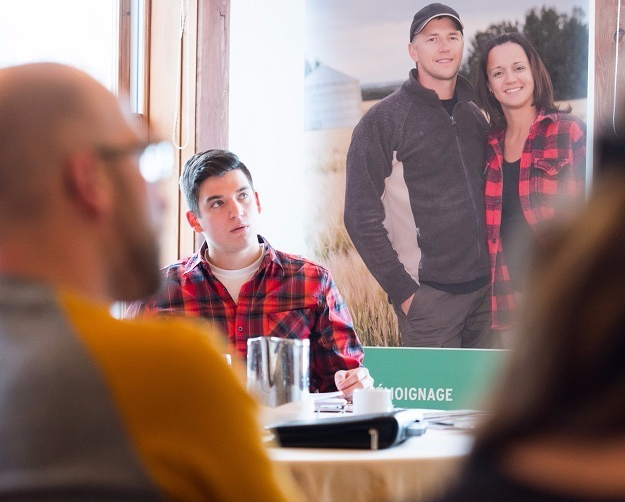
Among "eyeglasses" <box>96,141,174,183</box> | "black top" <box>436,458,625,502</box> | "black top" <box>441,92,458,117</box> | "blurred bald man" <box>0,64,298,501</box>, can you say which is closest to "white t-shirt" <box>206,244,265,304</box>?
"black top" <box>441,92,458,117</box>

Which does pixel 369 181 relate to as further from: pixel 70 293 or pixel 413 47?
pixel 70 293

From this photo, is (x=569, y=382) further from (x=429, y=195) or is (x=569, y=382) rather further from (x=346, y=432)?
(x=429, y=195)

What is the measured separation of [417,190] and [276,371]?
231cm

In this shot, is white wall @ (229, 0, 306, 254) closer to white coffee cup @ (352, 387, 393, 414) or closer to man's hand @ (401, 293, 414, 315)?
man's hand @ (401, 293, 414, 315)

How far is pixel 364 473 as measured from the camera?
1.83 meters

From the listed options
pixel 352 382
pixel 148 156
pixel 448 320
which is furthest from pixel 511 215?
pixel 148 156

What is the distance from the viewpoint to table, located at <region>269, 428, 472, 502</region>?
1829 millimetres

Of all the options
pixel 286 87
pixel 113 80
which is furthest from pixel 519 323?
pixel 113 80

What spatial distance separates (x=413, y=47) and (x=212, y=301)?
1699mm

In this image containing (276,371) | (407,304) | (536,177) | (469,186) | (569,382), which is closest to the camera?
(569,382)

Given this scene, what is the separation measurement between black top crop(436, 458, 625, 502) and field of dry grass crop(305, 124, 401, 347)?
3.82 meters

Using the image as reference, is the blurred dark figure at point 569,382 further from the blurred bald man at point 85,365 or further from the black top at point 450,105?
the black top at point 450,105

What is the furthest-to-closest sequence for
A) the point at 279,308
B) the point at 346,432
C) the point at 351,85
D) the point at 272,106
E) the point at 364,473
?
1. the point at 272,106
2. the point at 351,85
3. the point at 279,308
4. the point at 346,432
5. the point at 364,473

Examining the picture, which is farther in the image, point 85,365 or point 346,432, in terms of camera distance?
point 346,432
